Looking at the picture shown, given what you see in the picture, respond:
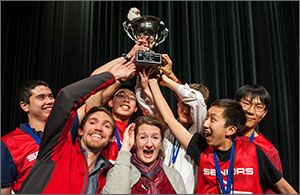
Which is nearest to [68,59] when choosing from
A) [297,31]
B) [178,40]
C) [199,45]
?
[178,40]

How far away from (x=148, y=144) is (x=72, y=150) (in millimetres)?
457

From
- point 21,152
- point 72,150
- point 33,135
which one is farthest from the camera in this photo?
point 33,135

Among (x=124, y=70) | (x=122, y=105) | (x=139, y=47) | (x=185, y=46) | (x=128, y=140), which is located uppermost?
(x=185, y=46)

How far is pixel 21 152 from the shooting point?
1.83 metres

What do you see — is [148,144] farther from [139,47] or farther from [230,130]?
[139,47]

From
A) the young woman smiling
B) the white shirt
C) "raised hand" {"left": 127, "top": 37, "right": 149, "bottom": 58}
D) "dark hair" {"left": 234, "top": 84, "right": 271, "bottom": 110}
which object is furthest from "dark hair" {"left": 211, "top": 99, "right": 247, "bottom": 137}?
"raised hand" {"left": 127, "top": 37, "right": 149, "bottom": 58}

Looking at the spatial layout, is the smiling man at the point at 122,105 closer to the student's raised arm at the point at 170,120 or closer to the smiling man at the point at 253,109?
the student's raised arm at the point at 170,120

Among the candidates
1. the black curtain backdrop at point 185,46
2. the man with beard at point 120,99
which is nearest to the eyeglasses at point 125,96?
the man with beard at point 120,99

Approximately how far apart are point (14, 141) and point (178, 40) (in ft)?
7.70

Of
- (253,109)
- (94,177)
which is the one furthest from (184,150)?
(253,109)

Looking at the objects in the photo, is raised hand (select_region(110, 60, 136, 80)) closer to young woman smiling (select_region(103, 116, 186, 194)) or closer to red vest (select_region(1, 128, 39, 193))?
young woman smiling (select_region(103, 116, 186, 194))

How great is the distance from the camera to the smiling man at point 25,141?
1.79 meters

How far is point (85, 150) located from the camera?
1673 mm

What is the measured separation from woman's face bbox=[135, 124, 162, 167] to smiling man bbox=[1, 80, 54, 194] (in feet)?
2.41
